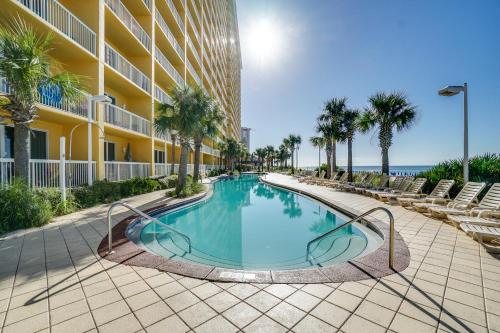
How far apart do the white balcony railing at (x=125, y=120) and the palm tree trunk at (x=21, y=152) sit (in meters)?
4.63

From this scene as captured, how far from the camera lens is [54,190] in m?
6.96

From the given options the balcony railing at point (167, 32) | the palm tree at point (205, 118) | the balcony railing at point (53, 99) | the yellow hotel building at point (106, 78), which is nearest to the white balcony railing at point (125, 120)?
the yellow hotel building at point (106, 78)

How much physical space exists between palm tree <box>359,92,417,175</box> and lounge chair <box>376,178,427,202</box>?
17.9 feet

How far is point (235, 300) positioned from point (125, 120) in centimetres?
1258

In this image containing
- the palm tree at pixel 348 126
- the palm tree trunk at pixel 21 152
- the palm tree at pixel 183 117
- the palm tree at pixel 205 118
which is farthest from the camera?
the palm tree at pixel 348 126

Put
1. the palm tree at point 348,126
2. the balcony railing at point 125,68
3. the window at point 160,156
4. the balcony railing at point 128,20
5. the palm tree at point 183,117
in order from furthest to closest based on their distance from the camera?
the palm tree at point 348,126, the window at point 160,156, the palm tree at point 183,117, the balcony railing at point 128,20, the balcony railing at point 125,68

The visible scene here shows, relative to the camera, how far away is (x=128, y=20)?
12266 millimetres

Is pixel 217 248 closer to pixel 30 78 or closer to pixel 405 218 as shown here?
pixel 405 218

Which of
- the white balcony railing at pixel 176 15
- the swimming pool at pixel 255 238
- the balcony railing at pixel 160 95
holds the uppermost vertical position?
the white balcony railing at pixel 176 15

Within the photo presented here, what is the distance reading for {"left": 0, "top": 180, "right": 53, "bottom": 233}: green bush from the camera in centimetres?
528

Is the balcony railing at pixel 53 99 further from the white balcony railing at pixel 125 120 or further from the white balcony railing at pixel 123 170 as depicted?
the white balcony railing at pixel 123 170

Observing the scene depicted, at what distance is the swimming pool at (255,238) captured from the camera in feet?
16.2

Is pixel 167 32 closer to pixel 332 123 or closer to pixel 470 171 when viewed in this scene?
pixel 332 123

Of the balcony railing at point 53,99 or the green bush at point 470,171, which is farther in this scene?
the green bush at point 470,171
